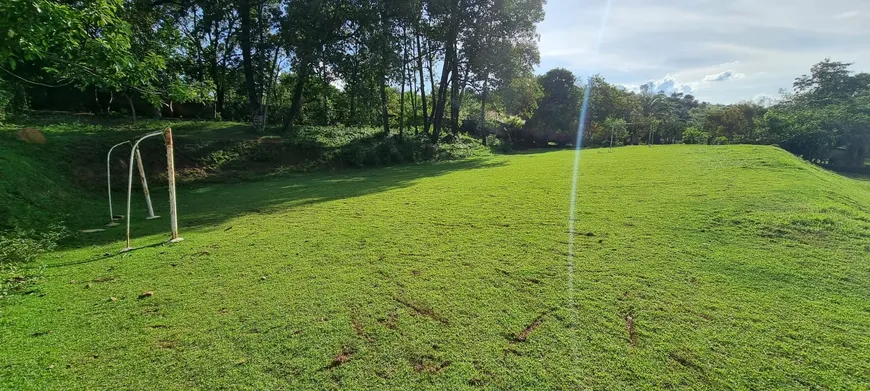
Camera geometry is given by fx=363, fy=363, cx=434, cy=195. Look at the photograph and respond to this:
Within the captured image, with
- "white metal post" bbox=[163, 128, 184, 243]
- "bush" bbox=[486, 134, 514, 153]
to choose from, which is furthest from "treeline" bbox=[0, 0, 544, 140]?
"white metal post" bbox=[163, 128, 184, 243]

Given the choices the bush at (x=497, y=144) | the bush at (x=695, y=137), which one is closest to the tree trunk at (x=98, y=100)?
the bush at (x=497, y=144)

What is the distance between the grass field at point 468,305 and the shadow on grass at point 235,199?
0.20 metres

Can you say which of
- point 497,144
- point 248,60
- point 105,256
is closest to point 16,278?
point 105,256

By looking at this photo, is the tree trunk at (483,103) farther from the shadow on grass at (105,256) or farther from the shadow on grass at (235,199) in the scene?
the shadow on grass at (105,256)

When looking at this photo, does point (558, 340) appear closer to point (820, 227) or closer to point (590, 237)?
point (590, 237)

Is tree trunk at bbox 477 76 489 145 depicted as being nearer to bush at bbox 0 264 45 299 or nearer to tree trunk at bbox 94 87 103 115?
tree trunk at bbox 94 87 103 115

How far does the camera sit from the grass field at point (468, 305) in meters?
2.31

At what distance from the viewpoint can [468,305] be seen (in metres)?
3.14

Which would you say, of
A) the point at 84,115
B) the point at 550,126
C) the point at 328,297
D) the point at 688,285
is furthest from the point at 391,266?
the point at 550,126

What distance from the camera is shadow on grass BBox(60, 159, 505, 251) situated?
620 centimetres

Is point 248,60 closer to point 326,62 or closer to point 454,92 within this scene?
point 326,62

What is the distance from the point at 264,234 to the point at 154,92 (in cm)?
238

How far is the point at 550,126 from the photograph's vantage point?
3912 cm

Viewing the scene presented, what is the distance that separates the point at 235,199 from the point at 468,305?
7.86 meters
